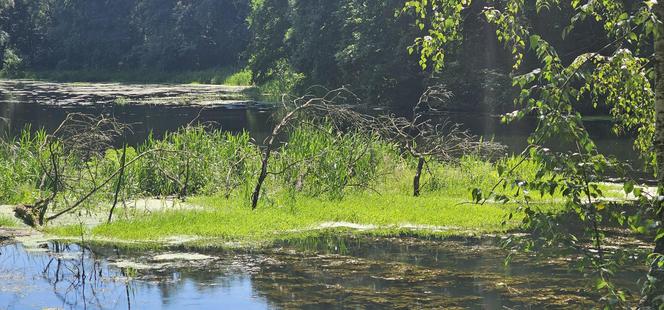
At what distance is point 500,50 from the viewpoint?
43.3 m

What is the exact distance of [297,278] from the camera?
12352mm

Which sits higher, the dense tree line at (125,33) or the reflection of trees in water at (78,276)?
the dense tree line at (125,33)

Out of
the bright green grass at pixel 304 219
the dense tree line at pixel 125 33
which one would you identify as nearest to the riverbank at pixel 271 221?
the bright green grass at pixel 304 219

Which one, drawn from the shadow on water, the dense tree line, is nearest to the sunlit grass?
the shadow on water

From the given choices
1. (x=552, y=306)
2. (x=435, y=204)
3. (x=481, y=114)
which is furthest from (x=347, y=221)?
(x=481, y=114)

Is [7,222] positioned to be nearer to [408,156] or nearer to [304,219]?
[304,219]

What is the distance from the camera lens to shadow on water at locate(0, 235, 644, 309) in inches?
440

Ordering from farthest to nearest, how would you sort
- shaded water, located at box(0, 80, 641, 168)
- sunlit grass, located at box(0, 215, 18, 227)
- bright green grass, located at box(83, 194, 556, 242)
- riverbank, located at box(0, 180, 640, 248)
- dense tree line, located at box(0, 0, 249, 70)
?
dense tree line, located at box(0, 0, 249, 70), shaded water, located at box(0, 80, 641, 168), sunlit grass, located at box(0, 215, 18, 227), bright green grass, located at box(83, 194, 556, 242), riverbank, located at box(0, 180, 640, 248)

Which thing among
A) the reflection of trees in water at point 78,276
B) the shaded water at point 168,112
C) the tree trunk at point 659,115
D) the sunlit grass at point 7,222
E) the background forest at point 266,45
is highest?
the background forest at point 266,45

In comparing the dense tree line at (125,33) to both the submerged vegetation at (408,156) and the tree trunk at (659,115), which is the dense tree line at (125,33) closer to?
the submerged vegetation at (408,156)

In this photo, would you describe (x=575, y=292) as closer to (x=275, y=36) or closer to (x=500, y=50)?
(x=500, y=50)

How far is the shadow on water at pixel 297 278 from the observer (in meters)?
11.2

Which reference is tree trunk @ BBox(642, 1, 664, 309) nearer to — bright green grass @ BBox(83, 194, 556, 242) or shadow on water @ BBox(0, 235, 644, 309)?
shadow on water @ BBox(0, 235, 644, 309)

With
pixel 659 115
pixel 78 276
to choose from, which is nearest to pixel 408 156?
pixel 78 276
